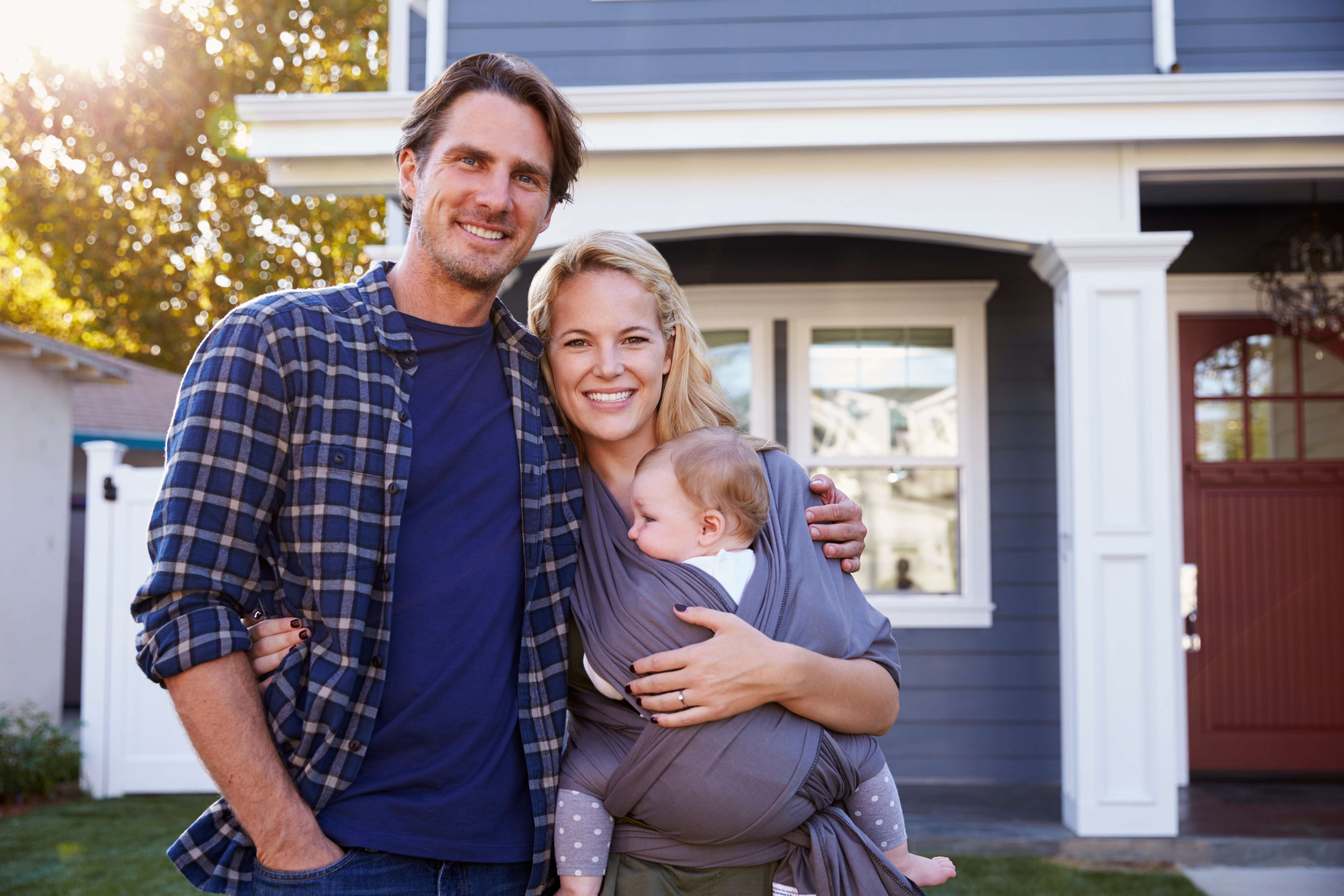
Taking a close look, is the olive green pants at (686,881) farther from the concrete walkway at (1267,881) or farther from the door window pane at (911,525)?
the door window pane at (911,525)

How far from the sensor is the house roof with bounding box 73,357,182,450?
13.5m

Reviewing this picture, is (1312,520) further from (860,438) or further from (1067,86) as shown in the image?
(1067,86)

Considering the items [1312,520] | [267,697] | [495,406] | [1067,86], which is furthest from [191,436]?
[1312,520]

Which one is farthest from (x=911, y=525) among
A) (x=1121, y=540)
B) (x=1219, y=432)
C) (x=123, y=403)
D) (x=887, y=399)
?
(x=123, y=403)

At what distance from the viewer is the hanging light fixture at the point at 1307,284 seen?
5.91 m

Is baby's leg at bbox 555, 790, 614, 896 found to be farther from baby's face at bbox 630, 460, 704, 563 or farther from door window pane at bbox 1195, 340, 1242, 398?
door window pane at bbox 1195, 340, 1242, 398

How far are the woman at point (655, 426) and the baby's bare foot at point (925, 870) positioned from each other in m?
0.29

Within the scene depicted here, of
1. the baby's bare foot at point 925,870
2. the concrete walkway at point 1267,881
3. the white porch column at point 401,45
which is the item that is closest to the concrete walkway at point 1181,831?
the concrete walkway at point 1267,881

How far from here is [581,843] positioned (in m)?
1.76

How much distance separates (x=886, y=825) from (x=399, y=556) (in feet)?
3.33

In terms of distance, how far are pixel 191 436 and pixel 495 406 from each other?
20.9 inches

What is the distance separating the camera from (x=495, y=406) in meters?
1.87

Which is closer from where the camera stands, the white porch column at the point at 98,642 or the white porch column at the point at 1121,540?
the white porch column at the point at 1121,540

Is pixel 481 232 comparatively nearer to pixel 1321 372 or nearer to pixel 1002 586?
pixel 1002 586
